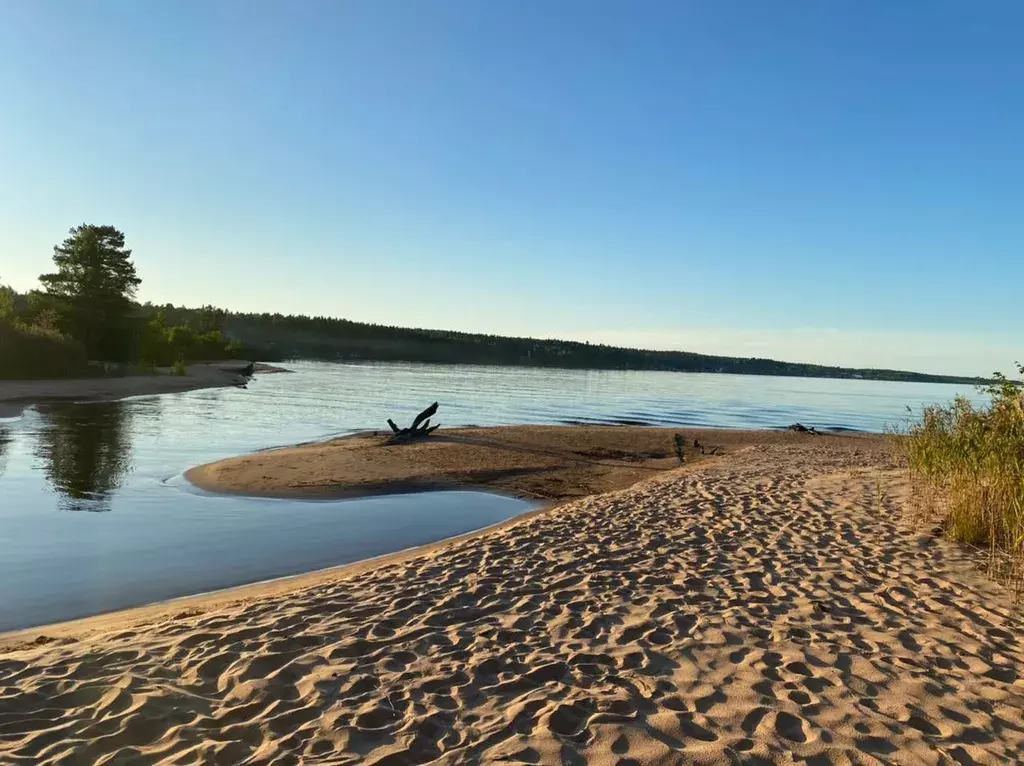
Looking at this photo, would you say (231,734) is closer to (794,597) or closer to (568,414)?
(794,597)

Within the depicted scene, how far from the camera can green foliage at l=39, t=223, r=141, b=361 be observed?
47625mm

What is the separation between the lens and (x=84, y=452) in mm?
16484

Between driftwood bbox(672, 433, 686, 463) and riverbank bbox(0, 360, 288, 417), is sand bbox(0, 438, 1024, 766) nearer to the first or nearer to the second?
driftwood bbox(672, 433, 686, 463)

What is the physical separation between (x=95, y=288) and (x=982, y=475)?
2172 inches

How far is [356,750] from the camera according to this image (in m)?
3.71

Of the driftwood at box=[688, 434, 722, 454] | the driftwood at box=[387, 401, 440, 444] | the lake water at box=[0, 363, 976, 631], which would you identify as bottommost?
the lake water at box=[0, 363, 976, 631]

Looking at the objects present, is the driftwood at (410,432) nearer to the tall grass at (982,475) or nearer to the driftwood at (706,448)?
the driftwood at (706,448)

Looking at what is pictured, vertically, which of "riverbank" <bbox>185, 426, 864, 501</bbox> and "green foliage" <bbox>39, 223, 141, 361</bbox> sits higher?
"green foliage" <bbox>39, 223, 141, 361</bbox>

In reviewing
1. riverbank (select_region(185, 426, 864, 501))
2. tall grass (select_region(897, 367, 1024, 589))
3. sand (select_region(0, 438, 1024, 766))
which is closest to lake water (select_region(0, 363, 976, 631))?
riverbank (select_region(185, 426, 864, 501))

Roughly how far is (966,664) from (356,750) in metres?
4.63

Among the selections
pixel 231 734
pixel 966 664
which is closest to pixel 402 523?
pixel 231 734

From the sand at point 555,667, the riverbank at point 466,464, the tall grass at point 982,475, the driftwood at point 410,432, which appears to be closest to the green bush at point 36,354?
the riverbank at point 466,464

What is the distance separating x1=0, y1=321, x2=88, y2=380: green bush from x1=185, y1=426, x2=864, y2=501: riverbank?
23.3 metres

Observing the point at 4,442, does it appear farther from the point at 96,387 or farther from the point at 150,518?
the point at 96,387
